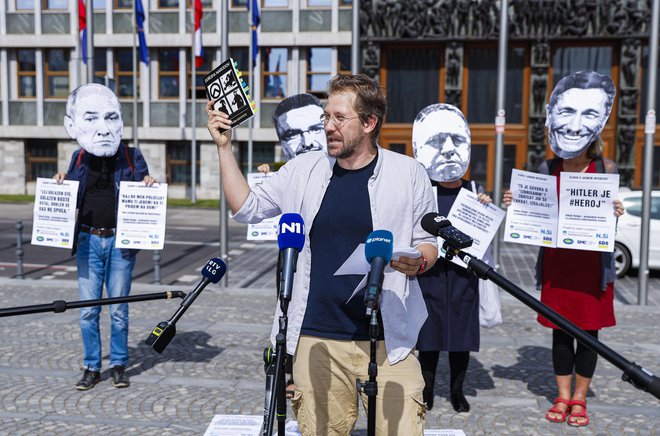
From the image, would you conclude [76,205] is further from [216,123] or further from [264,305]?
[264,305]

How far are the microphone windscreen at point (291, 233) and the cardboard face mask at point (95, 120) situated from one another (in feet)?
10.7

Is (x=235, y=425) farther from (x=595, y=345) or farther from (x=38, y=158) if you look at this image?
(x=38, y=158)

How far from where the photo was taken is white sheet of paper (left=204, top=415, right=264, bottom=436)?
4.41 meters

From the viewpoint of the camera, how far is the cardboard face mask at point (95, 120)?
17.2 ft

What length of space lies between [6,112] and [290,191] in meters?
30.2

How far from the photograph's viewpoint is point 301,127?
19.1 feet

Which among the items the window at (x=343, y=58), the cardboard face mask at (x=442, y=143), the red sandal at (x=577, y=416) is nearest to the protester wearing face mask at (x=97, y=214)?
the cardboard face mask at (x=442, y=143)

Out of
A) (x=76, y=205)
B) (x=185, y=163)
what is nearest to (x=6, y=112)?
(x=185, y=163)

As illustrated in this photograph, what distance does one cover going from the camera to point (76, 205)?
17.2ft

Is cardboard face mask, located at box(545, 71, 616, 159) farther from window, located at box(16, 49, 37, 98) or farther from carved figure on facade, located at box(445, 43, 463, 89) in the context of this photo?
window, located at box(16, 49, 37, 98)

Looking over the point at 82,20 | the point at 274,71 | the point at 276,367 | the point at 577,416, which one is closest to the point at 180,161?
the point at 274,71

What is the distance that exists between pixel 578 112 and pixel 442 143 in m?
0.95

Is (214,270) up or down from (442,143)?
down

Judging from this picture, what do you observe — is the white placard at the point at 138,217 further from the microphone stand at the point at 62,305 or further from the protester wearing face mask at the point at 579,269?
the protester wearing face mask at the point at 579,269
